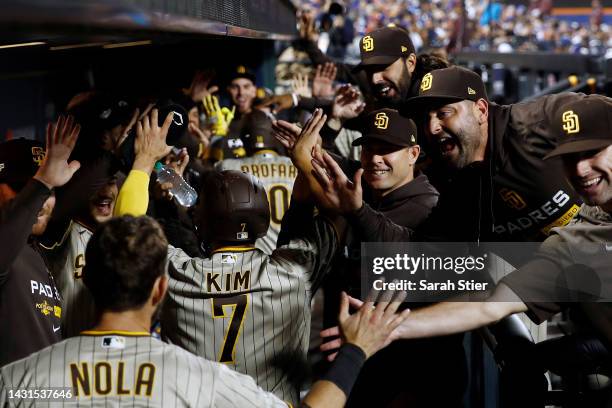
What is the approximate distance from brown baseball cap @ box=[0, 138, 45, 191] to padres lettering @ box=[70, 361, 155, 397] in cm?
107

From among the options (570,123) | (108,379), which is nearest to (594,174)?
(570,123)

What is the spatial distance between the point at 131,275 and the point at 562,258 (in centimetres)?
144

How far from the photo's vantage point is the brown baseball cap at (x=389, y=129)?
3.77 meters

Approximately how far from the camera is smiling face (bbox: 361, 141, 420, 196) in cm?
378

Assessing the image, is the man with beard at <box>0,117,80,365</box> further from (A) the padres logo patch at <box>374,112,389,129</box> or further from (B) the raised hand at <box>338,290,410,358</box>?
(A) the padres logo patch at <box>374,112,389,129</box>

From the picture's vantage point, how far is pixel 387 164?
378cm

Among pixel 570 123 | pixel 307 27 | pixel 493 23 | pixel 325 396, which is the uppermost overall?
pixel 493 23

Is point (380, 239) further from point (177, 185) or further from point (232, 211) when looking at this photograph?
point (177, 185)

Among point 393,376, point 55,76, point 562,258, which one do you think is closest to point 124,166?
point 393,376

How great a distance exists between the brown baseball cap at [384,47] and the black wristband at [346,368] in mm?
2663

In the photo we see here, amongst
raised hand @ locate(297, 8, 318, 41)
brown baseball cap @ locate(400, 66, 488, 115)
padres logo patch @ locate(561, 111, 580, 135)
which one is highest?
raised hand @ locate(297, 8, 318, 41)

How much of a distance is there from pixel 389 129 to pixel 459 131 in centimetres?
33

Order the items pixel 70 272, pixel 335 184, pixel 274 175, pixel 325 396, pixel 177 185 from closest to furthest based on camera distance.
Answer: pixel 325 396 < pixel 335 184 < pixel 70 272 < pixel 177 185 < pixel 274 175

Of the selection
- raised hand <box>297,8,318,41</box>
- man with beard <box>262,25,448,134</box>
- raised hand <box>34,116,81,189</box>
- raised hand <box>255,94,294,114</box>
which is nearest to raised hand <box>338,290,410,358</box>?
raised hand <box>34,116,81,189</box>
